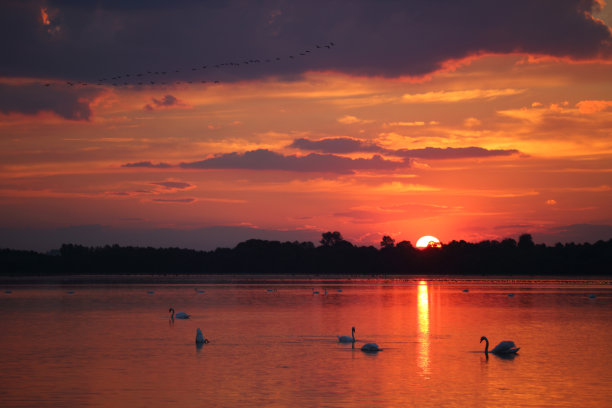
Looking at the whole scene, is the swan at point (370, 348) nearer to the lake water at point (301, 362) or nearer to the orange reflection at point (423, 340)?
the lake water at point (301, 362)

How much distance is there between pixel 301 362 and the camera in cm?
3017

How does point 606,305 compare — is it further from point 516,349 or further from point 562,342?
point 516,349

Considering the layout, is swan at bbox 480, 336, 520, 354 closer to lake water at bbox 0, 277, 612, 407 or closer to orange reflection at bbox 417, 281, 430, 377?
lake water at bbox 0, 277, 612, 407

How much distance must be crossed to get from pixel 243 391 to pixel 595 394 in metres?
11.0

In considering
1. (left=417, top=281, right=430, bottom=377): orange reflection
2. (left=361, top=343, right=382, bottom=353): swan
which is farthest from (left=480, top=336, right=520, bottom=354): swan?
(left=361, top=343, right=382, bottom=353): swan

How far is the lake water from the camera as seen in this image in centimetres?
2317

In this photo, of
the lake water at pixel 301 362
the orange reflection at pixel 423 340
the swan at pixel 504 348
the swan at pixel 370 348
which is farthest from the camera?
the swan at pixel 370 348

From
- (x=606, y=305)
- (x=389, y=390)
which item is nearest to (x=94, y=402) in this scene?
(x=389, y=390)

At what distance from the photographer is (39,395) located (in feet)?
76.0

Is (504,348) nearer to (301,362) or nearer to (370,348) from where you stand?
(370,348)

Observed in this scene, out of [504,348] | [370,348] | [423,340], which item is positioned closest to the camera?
[504,348]

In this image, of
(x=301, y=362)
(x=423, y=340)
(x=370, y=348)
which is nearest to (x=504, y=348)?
(x=370, y=348)

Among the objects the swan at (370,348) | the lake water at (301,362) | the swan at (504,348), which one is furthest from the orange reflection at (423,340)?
the swan at (504,348)

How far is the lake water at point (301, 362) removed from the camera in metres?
23.2
